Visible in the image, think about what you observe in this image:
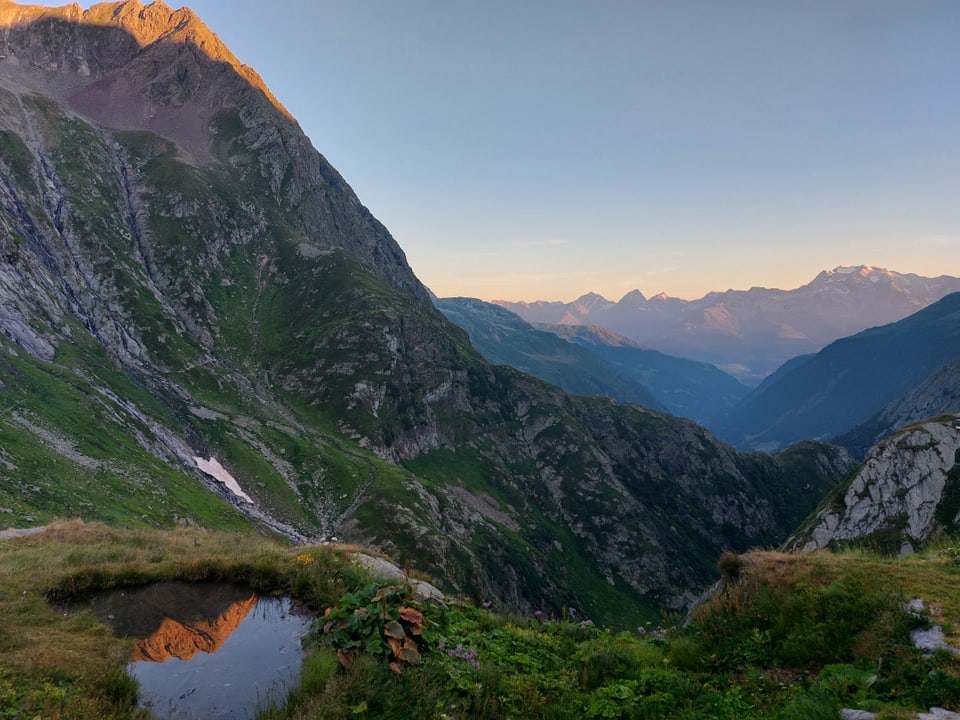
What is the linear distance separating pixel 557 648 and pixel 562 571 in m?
126

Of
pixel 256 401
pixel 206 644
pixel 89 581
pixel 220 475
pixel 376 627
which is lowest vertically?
pixel 220 475

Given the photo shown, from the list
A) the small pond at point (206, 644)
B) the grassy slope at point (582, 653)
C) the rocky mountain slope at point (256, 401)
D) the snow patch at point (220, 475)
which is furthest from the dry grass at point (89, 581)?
the snow patch at point (220, 475)

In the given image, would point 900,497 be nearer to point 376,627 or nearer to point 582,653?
point 582,653

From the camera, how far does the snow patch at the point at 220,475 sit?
265ft

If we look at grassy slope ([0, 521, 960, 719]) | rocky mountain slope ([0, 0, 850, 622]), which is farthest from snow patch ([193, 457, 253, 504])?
grassy slope ([0, 521, 960, 719])

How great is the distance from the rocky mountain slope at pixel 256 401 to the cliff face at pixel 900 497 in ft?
190

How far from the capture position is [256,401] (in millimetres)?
114500

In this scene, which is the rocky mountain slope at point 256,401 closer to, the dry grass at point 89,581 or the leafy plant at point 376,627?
the dry grass at point 89,581

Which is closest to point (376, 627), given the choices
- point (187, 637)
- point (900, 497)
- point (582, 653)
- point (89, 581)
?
point (187, 637)

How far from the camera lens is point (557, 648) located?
1388cm

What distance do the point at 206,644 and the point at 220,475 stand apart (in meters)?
79.9

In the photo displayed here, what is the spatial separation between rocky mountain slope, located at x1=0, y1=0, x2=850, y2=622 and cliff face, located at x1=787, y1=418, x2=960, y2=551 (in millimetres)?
57797

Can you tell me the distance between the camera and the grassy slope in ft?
30.6

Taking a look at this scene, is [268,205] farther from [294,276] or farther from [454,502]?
[454,502]
